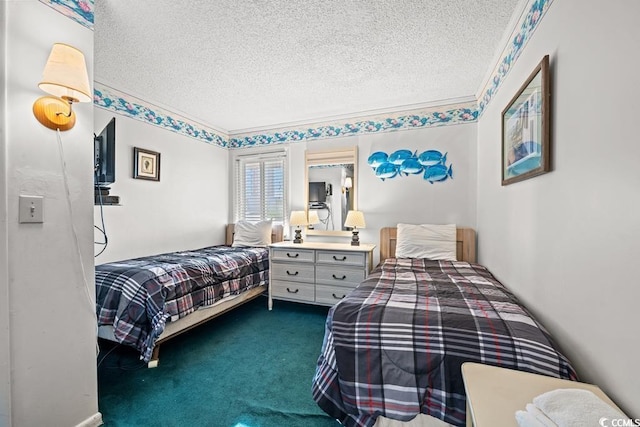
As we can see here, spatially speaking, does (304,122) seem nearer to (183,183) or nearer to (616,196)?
(183,183)

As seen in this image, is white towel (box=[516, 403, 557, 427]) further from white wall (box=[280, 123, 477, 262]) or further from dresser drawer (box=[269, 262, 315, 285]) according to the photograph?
white wall (box=[280, 123, 477, 262])

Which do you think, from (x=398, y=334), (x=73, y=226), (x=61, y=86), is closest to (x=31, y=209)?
(x=73, y=226)

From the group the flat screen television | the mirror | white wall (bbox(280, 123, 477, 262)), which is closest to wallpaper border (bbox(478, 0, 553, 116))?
white wall (bbox(280, 123, 477, 262))

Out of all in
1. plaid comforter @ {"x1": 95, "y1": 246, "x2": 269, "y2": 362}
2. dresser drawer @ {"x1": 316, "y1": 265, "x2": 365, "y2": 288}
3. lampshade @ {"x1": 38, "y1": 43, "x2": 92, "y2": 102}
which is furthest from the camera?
dresser drawer @ {"x1": 316, "y1": 265, "x2": 365, "y2": 288}

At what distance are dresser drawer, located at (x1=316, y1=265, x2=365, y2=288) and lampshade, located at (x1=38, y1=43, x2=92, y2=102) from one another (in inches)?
92.8

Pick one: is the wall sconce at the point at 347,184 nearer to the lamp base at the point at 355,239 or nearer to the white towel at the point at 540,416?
the lamp base at the point at 355,239

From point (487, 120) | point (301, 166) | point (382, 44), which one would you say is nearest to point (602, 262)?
point (382, 44)

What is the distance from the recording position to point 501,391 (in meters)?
0.85

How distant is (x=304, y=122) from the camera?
3.69m

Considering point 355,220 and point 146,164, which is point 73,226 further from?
point 355,220

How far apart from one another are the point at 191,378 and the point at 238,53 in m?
2.39

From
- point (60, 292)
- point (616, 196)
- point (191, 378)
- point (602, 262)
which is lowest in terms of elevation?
point (191, 378)

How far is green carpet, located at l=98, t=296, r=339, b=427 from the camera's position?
1.52 metres

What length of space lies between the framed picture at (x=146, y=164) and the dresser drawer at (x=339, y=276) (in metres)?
2.12
